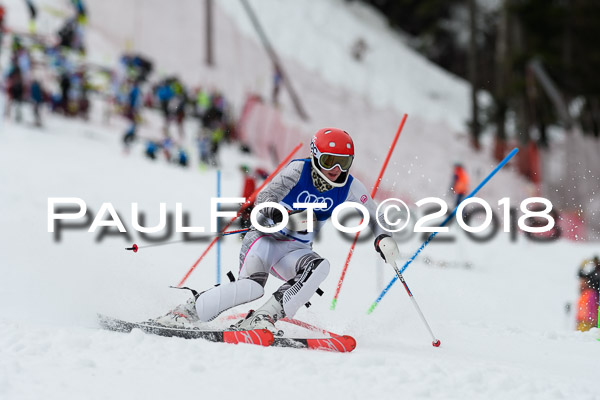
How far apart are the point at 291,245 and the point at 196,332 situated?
3.29 feet

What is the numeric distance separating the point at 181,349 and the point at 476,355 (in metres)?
2.11

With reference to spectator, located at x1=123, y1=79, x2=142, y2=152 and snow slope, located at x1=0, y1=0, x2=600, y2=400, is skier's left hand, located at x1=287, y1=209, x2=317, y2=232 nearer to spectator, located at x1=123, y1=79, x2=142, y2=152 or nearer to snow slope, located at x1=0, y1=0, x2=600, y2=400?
snow slope, located at x1=0, y1=0, x2=600, y2=400

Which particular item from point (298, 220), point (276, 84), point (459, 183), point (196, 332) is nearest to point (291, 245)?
A: point (298, 220)

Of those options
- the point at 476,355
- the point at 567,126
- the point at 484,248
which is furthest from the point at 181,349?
the point at 567,126

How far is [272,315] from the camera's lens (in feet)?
16.8

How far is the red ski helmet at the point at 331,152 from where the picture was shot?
5.21 meters

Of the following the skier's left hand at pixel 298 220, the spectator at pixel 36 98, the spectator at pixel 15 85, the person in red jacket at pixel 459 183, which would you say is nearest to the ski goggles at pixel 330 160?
the skier's left hand at pixel 298 220

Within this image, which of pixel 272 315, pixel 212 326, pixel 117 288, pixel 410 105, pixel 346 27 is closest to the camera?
pixel 272 315

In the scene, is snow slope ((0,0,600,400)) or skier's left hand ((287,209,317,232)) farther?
skier's left hand ((287,209,317,232))

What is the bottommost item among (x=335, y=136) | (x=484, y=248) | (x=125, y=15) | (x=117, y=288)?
(x=484, y=248)

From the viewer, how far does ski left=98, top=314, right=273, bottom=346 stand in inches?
189

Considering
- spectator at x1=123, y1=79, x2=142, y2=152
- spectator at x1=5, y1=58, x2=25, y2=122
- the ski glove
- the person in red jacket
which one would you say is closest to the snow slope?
the ski glove

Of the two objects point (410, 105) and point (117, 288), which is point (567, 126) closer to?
point (410, 105)

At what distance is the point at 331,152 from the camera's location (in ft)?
17.1
